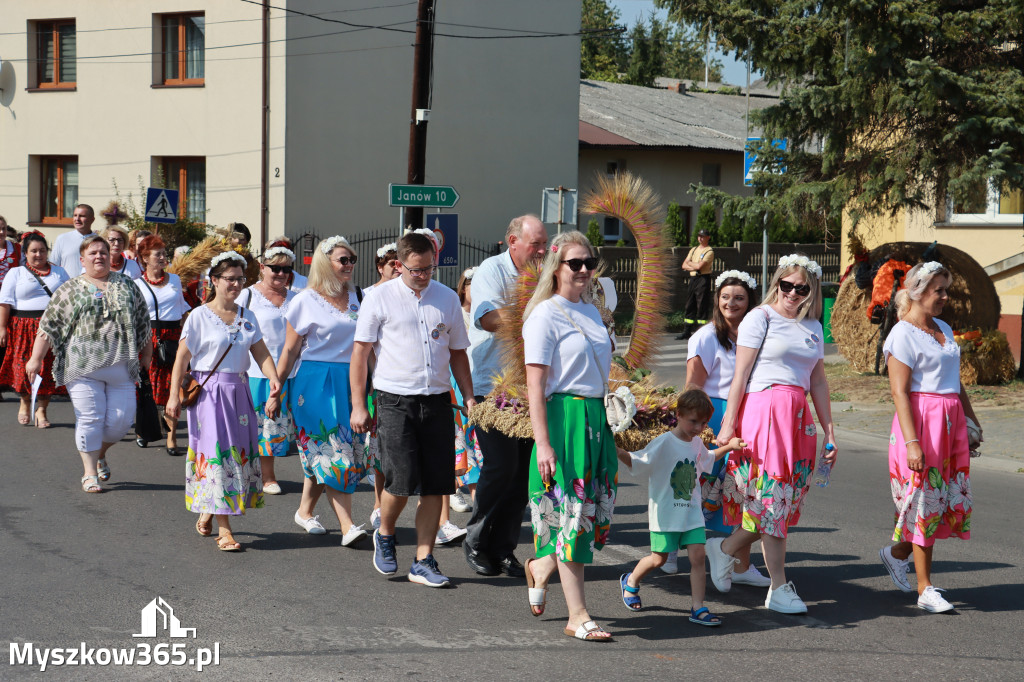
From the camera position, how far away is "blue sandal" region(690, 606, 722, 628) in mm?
5426

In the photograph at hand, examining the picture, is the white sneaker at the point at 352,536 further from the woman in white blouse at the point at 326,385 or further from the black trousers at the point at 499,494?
the black trousers at the point at 499,494

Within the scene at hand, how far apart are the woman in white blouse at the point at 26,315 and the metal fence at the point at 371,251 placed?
41.3 feet

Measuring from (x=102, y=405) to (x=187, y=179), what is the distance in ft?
61.1

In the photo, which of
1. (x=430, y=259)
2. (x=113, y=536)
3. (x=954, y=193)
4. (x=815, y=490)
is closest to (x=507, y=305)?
(x=430, y=259)

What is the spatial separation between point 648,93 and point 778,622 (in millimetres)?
42395

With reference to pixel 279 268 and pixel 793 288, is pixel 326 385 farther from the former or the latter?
pixel 793 288

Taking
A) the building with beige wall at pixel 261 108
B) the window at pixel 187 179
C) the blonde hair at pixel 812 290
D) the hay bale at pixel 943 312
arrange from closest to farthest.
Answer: the blonde hair at pixel 812 290 → the hay bale at pixel 943 312 → the building with beige wall at pixel 261 108 → the window at pixel 187 179

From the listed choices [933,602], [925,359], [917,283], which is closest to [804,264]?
[917,283]

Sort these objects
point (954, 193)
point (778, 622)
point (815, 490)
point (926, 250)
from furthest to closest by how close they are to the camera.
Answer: point (926, 250) → point (954, 193) → point (815, 490) → point (778, 622)

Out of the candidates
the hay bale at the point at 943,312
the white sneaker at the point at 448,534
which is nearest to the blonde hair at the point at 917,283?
the white sneaker at the point at 448,534

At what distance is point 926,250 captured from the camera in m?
14.7

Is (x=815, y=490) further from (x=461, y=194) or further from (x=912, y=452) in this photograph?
(x=461, y=194)

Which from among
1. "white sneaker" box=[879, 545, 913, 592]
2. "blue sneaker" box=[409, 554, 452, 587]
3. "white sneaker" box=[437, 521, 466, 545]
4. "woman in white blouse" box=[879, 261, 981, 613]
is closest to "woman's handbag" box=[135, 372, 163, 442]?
"white sneaker" box=[437, 521, 466, 545]

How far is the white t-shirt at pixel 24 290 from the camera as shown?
11.5 metres
